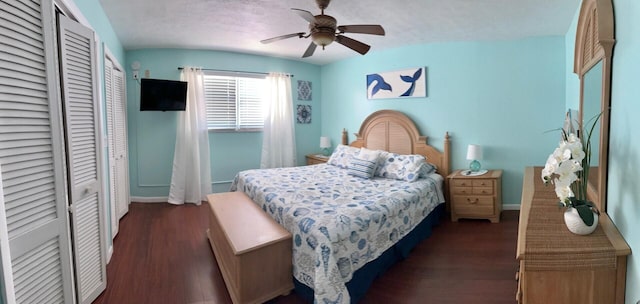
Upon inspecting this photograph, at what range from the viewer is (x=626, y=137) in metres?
1.19

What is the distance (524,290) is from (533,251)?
0.57ft

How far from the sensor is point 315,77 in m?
5.65

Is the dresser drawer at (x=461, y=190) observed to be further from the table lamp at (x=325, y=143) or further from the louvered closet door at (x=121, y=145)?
the louvered closet door at (x=121, y=145)

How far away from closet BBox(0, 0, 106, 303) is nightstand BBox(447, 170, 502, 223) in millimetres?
3548

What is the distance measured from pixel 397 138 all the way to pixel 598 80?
2.77 metres

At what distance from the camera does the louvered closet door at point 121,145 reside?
3658 mm

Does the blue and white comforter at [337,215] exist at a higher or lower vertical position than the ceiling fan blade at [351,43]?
lower

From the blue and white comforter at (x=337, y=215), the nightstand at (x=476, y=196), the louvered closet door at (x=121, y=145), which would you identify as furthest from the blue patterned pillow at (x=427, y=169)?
the louvered closet door at (x=121, y=145)

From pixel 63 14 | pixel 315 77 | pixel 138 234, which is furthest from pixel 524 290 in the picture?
pixel 315 77

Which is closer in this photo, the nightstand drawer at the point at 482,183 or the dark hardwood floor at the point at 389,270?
the dark hardwood floor at the point at 389,270

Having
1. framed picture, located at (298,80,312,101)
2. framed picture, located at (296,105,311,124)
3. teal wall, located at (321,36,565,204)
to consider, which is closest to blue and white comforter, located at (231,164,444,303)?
teal wall, located at (321,36,565,204)

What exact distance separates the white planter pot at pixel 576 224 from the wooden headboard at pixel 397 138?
2.59 m

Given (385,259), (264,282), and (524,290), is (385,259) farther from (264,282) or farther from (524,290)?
(524,290)

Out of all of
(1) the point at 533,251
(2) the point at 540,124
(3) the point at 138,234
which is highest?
(2) the point at 540,124
